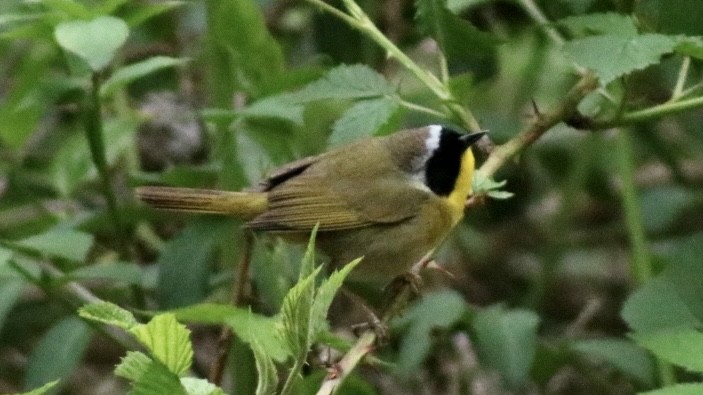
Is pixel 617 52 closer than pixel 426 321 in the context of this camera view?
Yes

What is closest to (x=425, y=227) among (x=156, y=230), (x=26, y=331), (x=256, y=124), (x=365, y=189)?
(x=365, y=189)

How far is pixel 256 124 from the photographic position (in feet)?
8.26

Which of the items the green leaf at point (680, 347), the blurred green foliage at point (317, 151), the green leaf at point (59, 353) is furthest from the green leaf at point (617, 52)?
the green leaf at point (59, 353)

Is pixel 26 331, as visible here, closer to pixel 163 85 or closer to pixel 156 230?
pixel 156 230

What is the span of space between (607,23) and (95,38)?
854 millimetres

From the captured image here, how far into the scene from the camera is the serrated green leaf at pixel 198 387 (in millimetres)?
1164

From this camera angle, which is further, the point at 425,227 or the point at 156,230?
the point at 156,230

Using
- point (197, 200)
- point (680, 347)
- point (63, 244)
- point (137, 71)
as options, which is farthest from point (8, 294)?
point (680, 347)

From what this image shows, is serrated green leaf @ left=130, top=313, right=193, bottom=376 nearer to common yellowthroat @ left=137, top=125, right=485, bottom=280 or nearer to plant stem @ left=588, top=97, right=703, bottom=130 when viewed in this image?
plant stem @ left=588, top=97, right=703, bottom=130

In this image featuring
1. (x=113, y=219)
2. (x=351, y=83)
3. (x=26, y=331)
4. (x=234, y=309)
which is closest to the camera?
(x=234, y=309)

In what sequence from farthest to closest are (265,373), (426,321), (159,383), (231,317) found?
(426,321)
(231,317)
(265,373)
(159,383)

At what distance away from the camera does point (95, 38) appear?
77.2 inches

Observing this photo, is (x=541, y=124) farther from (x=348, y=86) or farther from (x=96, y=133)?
(x=96, y=133)

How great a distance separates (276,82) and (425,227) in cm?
48
